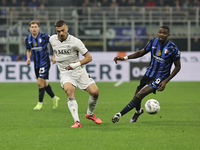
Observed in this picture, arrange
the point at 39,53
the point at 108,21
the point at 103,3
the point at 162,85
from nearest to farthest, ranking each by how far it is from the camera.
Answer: the point at 162,85
the point at 39,53
the point at 108,21
the point at 103,3

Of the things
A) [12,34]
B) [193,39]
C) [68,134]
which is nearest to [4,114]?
[68,134]

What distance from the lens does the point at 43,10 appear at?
2472cm

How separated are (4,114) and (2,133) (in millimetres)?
2661

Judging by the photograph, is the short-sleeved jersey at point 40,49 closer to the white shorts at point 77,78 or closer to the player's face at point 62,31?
the white shorts at point 77,78

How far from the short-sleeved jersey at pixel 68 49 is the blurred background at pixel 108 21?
15.6 m

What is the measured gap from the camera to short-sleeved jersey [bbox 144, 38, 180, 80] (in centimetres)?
725

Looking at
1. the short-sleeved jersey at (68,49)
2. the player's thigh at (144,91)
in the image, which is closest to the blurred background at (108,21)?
the player's thigh at (144,91)

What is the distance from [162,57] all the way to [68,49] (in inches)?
66.4

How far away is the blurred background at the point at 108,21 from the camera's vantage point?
74.9 ft

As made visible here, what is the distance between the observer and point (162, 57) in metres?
7.32

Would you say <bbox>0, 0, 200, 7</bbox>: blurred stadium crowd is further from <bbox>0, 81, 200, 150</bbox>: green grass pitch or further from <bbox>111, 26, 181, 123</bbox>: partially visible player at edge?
<bbox>111, 26, 181, 123</bbox>: partially visible player at edge

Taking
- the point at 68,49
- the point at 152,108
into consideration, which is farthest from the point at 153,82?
the point at 68,49

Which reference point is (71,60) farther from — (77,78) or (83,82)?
(83,82)

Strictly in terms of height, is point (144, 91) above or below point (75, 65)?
below
